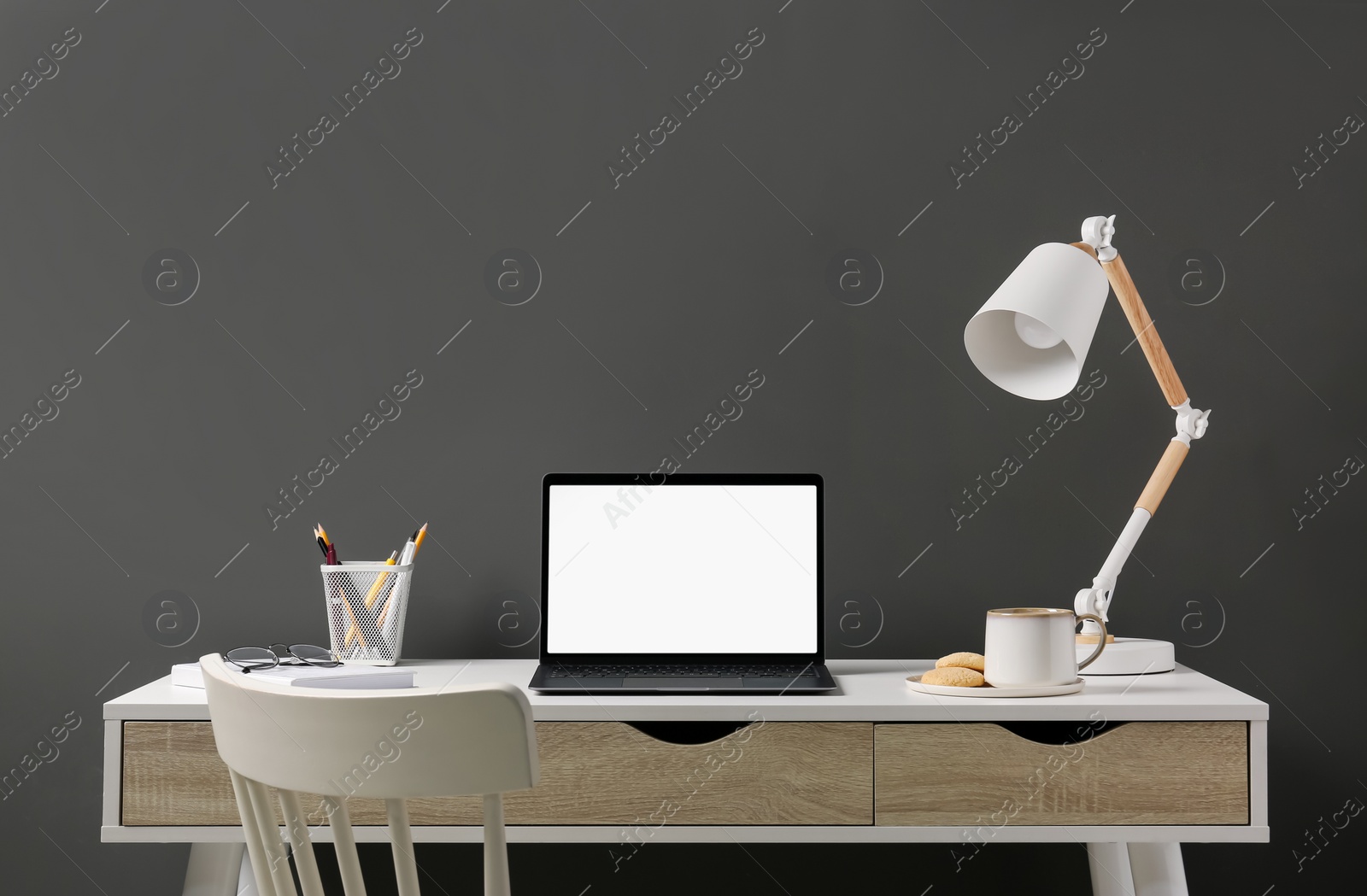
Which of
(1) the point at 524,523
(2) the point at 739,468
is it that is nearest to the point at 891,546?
(2) the point at 739,468

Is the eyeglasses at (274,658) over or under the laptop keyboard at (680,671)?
over

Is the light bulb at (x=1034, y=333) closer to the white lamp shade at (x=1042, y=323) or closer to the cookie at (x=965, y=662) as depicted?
the white lamp shade at (x=1042, y=323)

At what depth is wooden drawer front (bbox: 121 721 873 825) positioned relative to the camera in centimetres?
115

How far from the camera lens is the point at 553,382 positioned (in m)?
1.60

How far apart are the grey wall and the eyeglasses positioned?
0.63 feet

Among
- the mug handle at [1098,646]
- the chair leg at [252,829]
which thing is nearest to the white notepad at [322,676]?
the chair leg at [252,829]

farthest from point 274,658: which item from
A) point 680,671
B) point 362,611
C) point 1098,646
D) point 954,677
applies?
point 1098,646

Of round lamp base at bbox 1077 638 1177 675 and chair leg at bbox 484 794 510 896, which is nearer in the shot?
chair leg at bbox 484 794 510 896

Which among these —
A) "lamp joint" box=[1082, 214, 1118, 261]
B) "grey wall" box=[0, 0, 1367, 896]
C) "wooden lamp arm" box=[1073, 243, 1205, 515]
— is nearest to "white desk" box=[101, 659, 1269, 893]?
"wooden lamp arm" box=[1073, 243, 1205, 515]

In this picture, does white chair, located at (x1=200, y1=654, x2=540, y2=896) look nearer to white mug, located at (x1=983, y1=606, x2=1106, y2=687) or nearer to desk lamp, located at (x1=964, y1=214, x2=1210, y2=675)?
white mug, located at (x1=983, y1=606, x2=1106, y2=687)

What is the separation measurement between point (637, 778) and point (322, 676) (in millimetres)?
418

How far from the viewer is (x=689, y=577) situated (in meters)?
1.39

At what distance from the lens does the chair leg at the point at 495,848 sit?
0.72 metres

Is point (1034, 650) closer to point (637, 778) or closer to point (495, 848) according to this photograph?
point (637, 778)
